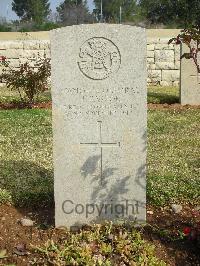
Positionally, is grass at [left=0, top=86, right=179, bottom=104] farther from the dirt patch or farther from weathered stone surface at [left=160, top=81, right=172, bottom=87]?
the dirt patch

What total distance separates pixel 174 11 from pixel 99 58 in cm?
2486

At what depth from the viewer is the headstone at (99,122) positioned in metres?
3.41

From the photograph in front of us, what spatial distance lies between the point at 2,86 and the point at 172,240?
1102cm

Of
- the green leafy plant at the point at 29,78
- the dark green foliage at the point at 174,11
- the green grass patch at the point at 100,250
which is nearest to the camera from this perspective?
the green grass patch at the point at 100,250

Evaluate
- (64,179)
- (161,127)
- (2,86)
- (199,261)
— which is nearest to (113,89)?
(64,179)

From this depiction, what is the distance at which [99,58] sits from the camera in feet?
11.3

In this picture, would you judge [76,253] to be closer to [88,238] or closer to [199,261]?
[88,238]

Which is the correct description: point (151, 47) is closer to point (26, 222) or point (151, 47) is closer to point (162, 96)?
point (162, 96)

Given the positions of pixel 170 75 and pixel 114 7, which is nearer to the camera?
pixel 170 75

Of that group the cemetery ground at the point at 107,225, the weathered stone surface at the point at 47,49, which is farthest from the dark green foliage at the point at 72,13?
the cemetery ground at the point at 107,225

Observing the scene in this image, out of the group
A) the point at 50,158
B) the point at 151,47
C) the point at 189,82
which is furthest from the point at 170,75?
the point at 50,158

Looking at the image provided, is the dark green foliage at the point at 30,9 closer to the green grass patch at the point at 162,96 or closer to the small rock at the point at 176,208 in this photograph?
the green grass patch at the point at 162,96

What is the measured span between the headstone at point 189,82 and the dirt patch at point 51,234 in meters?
6.18

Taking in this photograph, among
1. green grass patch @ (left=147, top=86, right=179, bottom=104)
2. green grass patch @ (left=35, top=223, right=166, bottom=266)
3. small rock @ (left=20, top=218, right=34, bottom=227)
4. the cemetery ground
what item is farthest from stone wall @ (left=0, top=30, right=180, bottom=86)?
green grass patch @ (left=35, top=223, right=166, bottom=266)
